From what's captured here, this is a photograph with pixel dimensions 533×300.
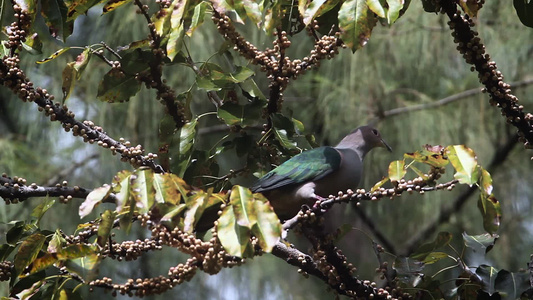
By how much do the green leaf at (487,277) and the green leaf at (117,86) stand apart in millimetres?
1005

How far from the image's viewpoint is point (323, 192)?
2.45 m

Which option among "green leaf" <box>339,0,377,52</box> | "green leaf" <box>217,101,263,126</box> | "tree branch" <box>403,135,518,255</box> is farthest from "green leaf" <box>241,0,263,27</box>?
"tree branch" <box>403,135,518,255</box>

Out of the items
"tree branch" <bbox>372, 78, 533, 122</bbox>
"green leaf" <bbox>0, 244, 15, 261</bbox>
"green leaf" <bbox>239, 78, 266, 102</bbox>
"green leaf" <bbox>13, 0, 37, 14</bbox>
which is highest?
"green leaf" <bbox>13, 0, 37, 14</bbox>

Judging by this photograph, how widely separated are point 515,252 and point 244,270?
1.68 meters

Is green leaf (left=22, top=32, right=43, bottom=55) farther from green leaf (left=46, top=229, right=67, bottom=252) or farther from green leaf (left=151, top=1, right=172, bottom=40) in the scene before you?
green leaf (left=46, top=229, right=67, bottom=252)

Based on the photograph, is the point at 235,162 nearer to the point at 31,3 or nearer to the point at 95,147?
the point at 95,147

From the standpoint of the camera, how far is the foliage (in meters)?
1.61

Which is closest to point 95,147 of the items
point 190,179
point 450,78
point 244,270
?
point 244,270

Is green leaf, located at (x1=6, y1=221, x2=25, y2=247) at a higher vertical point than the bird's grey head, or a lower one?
higher

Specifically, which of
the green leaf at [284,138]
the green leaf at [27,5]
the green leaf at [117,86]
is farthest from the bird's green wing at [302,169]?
the green leaf at [27,5]

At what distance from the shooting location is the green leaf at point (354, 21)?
1.73 m

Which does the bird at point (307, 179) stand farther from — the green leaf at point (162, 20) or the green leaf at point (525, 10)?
the green leaf at point (525, 10)

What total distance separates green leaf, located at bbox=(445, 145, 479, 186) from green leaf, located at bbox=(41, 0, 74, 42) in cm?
102

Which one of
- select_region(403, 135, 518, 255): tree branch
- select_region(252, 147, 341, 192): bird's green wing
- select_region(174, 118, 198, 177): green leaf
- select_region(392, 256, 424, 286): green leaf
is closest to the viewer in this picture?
select_region(392, 256, 424, 286): green leaf
